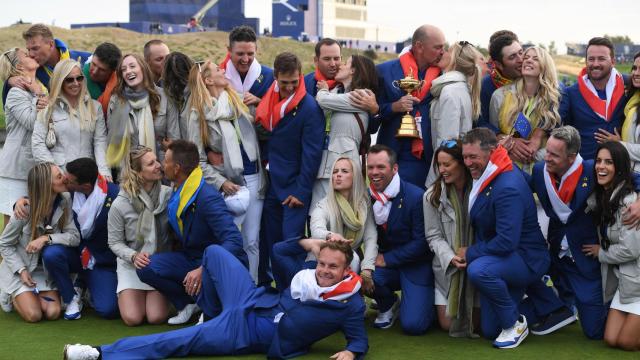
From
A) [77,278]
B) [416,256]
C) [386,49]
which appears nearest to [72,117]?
[77,278]

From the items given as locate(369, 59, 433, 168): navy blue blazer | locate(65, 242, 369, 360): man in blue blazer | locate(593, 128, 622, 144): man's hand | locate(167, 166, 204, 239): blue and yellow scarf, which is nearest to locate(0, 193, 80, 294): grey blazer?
locate(167, 166, 204, 239): blue and yellow scarf

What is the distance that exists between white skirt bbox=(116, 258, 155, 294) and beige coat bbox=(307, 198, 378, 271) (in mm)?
1391

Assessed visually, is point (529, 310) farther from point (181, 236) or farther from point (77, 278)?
point (77, 278)

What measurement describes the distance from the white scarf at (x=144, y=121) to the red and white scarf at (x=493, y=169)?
2.70m

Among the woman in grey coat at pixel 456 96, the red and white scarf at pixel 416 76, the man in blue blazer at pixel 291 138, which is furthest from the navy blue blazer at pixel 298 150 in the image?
the woman in grey coat at pixel 456 96

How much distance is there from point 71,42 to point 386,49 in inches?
1569

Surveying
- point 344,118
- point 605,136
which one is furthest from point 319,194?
point 605,136

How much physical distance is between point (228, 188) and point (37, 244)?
5.00 ft

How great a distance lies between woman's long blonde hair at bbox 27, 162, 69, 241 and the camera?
693 centimetres

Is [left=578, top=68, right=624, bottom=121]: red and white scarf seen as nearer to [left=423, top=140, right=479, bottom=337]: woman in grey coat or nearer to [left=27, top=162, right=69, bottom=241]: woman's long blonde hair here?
[left=423, top=140, right=479, bottom=337]: woman in grey coat

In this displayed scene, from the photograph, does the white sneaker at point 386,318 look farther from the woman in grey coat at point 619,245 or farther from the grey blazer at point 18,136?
the grey blazer at point 18,136

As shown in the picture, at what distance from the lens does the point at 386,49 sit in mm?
92688

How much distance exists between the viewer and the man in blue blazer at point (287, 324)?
18.9 feet

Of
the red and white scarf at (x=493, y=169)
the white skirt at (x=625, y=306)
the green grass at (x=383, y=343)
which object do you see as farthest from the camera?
the red and white scarf at (x=493, y=169)
